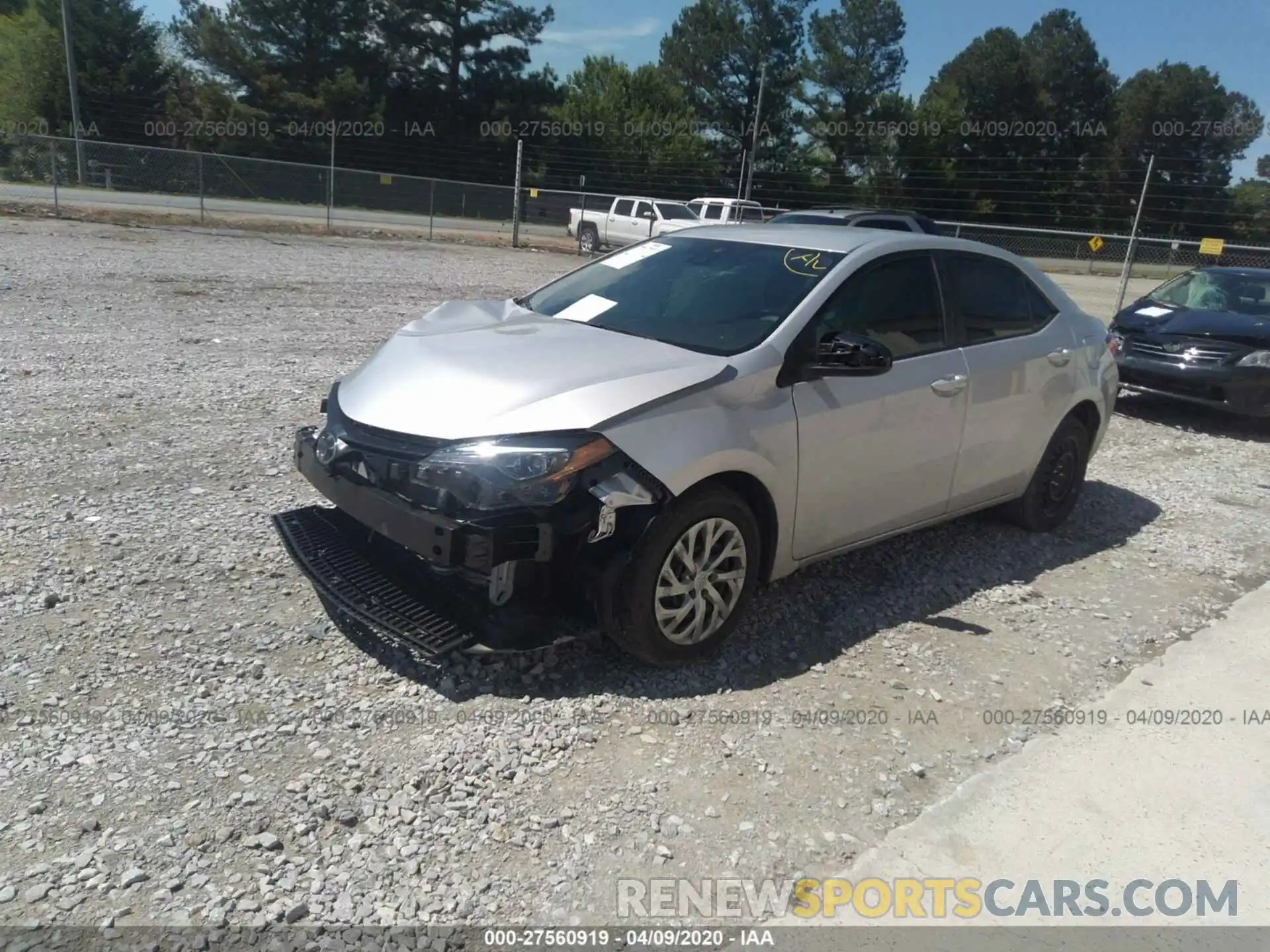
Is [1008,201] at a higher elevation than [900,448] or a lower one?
higher

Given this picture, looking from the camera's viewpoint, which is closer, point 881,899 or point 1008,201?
point 881,899

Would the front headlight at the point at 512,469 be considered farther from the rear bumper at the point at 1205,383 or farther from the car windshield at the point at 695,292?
the rear bumper at the point at 1205,383

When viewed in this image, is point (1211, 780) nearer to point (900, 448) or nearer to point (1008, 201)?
point (900, 448)

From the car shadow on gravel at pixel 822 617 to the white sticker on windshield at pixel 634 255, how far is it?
5.97 ft

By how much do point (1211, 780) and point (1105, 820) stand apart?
2.01ft

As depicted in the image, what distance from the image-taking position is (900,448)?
462 centimetres

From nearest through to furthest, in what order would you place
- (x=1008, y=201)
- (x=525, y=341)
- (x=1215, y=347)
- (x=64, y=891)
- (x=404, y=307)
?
(x=64, y=891) < (x=525, y=341) < (x=1215, y=347) < (x=404, y=307) < (x=1008, y=201)

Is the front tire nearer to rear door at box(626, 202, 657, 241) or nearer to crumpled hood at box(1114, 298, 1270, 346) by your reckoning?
crumpled hood at box(1114, 298, 1270, 346)

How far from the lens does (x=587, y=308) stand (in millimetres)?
4812

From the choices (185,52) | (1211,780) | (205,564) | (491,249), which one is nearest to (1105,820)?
(1211,780)

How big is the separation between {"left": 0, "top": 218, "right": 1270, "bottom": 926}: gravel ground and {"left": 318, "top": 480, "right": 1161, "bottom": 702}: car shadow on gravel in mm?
19

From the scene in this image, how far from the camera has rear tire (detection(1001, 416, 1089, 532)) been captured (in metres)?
5.83

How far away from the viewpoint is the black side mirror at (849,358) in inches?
162

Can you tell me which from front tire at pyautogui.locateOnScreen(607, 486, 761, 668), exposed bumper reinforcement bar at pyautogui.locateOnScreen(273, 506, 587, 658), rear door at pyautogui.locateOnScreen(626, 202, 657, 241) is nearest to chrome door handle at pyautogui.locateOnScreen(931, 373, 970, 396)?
front tire at pyautogui.locateOnScreen(607, 486, 761, 668)
